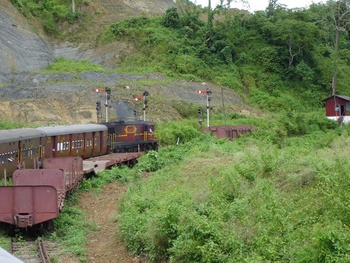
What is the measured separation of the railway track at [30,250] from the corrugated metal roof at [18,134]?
273 inches

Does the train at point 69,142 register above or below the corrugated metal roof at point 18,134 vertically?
below

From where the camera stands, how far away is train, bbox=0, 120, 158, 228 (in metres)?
17.2

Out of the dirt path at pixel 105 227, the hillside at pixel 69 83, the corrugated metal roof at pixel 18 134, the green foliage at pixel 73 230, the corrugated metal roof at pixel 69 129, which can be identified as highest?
the hillside at pixel 69 83

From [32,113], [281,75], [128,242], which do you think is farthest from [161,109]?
[128,242]

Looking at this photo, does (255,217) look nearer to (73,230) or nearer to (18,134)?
(73,230)

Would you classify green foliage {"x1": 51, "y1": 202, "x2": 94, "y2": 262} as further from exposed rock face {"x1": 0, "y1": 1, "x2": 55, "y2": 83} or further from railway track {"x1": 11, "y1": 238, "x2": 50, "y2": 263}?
exposed rock face {"x1": 0, "y1": 1, "x2": 55, "y2": 83}

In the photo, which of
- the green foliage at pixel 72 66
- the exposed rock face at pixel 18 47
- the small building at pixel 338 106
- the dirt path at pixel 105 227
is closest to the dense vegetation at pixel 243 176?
the dirt path at pixel 105 227

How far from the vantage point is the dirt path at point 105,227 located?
15.9 meters

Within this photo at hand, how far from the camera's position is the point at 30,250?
16.0 metres

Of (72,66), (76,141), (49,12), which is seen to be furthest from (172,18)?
(76,141)

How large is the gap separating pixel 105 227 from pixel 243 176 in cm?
452

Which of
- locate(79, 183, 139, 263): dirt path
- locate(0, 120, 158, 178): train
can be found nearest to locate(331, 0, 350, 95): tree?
locate(0, 120, 158, 178): train

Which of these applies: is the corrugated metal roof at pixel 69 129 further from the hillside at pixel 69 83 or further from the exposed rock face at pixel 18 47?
the exposed rock face at pixel 18 47

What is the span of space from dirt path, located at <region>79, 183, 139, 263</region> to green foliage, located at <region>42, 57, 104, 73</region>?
1345 inches
